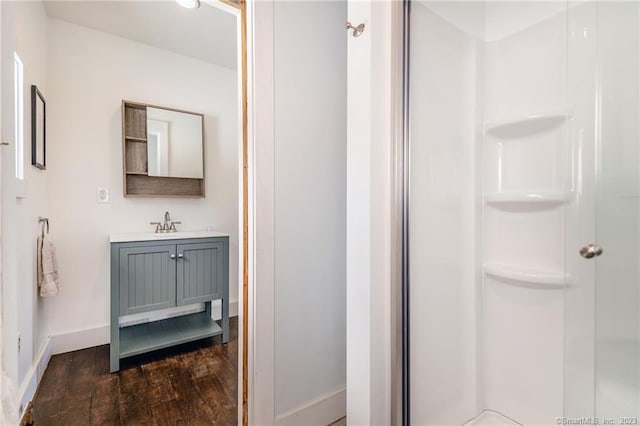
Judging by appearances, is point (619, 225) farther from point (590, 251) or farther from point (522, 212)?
point (522, 212)

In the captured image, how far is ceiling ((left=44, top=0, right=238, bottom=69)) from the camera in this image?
200 cm

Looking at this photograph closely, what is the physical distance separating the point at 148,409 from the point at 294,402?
0.83 m

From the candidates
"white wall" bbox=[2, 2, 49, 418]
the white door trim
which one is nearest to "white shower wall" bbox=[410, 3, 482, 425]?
the white door trim

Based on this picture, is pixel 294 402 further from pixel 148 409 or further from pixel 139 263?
Result: pixel 139 263

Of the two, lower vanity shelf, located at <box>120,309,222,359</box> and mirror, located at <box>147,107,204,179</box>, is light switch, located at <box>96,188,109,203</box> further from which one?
lower vanity shelf, located at <box>120,309,222,359</box>

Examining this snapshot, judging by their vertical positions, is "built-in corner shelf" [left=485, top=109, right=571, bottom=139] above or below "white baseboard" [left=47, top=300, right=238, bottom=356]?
above

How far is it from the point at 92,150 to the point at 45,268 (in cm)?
92

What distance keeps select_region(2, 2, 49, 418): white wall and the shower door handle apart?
1755 mm

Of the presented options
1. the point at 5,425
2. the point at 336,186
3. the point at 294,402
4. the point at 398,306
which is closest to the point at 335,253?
the point at 336,186

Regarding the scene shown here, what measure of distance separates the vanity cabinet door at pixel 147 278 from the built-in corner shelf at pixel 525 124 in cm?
212

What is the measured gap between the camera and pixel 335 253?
162 cm

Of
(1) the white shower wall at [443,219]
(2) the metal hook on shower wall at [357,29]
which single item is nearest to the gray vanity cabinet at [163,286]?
(1) the white shower wall at [443,219]

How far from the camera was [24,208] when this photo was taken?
1.58 meters

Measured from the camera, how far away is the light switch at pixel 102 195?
2303mm
